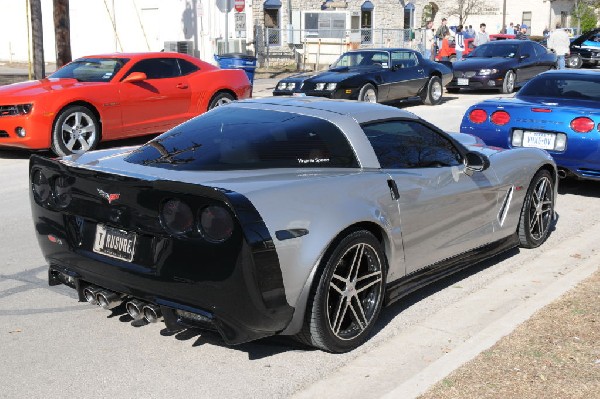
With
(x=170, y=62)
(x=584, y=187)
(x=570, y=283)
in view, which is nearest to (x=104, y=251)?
(x=570, y=283)

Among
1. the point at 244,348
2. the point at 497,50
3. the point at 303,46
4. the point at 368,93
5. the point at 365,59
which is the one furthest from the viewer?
the point at 303,46

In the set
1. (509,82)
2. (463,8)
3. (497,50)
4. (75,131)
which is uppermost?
(463,8)

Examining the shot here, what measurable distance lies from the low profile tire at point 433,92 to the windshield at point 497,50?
12.4 ft

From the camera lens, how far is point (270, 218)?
4176 mm

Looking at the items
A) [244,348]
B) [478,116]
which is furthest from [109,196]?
[478,116]

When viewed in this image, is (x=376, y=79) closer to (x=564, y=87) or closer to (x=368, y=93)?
(x=368, y=93)

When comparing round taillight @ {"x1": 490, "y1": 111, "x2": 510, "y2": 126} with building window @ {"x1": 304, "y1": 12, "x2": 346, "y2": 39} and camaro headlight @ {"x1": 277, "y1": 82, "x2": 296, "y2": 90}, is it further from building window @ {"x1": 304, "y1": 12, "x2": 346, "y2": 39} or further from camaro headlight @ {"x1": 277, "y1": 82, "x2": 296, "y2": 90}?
building window @ {"x1": 304, "y1": 12, "x2": 346, "y2": 39}

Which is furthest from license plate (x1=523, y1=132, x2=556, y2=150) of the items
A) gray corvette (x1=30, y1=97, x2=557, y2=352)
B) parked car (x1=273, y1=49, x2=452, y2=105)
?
parked car (x1=273, y1=49, x2=452, y2=105)

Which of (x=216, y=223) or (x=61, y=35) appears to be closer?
(x=216, y=223)

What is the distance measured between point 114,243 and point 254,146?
101cm

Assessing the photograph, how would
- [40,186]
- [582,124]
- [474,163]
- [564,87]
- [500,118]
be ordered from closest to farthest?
[40,186] → [474,163] → [582,124] → [500,118] → [564,87]

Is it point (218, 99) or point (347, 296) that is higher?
point (218, 99)

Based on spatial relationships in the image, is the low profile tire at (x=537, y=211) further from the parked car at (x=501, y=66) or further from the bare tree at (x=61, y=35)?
the bare tree at (x=61, y=35)

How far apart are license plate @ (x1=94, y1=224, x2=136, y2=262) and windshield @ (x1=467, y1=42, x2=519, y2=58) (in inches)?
795
